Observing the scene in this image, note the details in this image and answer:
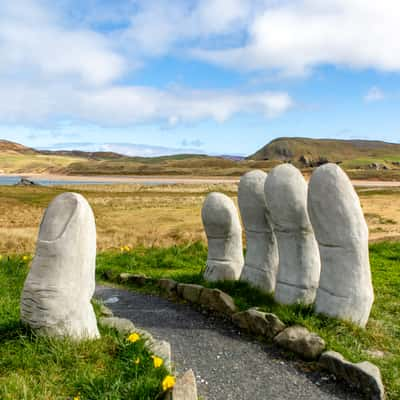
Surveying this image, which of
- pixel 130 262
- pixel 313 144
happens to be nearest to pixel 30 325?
pixel 130 262

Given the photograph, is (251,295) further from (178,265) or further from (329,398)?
(178,265)

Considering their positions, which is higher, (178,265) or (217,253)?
(217,253)

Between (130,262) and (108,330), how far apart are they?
23.0ft

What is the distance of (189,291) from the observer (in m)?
9.80

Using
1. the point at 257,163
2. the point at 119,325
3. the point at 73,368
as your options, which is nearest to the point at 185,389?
the point at 73,368

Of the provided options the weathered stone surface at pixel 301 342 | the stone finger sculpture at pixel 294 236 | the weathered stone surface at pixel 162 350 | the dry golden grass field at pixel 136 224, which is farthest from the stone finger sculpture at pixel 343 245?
the dry golden grass field at pixel 136 224

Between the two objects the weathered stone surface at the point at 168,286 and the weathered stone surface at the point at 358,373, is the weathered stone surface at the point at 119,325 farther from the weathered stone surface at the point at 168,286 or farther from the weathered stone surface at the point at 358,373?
the weathered stone surface at the point at 168,286

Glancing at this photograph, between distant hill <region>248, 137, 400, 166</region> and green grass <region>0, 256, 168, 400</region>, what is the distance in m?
155

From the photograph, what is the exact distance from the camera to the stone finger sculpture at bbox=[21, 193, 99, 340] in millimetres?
5840

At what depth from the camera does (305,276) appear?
8.28m

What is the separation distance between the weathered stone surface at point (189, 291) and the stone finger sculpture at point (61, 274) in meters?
3.75

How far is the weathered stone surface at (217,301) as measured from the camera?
8.65 m

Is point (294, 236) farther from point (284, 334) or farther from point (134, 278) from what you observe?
point (134, 278)

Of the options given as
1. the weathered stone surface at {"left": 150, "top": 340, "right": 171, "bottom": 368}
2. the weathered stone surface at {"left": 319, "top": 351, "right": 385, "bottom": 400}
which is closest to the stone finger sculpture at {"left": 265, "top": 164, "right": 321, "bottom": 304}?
the weathered stone surface at {"left": 319, "top": 351, "right": 385, "bottom": 400}
